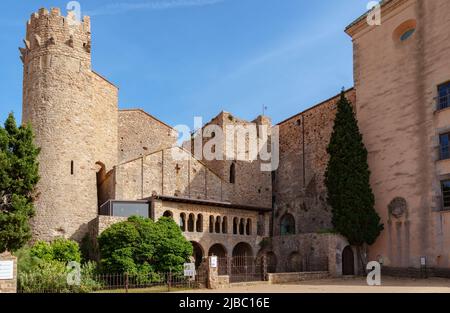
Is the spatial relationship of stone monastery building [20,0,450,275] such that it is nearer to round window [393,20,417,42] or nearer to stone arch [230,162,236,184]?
round window [393,20,417,42]

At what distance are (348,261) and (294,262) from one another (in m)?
3.56

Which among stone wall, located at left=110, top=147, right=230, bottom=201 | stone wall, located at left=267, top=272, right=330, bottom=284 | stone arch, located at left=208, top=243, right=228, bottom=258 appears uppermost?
stone wall, located at left=110, top=147, right=230, bottom=201

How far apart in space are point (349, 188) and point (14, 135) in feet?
60.4

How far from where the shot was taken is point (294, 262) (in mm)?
31844

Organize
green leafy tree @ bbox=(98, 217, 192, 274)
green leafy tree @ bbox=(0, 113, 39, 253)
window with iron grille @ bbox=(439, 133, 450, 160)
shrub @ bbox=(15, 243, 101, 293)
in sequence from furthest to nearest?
1. window with iron grille @ bbox=(439, 133, 450, 160)
2. green leafy tree @ bbox=(98, 217, 192, 274)
3. green leafy tree @ bbox=(0, 113, 39, 253)
4. shrub @ bbox=(15, 243, 101, 293)

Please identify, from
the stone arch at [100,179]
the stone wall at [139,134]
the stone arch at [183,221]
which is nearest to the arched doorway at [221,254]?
the stone arch at [183,221]

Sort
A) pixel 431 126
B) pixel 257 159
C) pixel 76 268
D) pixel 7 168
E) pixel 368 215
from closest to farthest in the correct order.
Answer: pixel 7 168 < pixel 76 268 < pixel 431 126 < pixel 368 215 < pixel 257 159

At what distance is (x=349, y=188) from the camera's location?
2914 centimetres

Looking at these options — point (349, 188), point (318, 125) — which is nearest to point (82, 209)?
point (349, 188)

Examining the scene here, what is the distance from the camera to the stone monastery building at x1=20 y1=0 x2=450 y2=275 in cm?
2711

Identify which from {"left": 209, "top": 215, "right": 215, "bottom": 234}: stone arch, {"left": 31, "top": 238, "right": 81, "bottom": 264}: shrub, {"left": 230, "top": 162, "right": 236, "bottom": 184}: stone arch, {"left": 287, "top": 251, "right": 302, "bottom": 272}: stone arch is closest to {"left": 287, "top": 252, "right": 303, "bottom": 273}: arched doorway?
{"left": 287, "top": 251, "right": 302, "bottom": 272}: stone arch

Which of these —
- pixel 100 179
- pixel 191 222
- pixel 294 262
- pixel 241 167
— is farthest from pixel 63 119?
pixel 294 262

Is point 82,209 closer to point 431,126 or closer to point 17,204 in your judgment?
point 17,204

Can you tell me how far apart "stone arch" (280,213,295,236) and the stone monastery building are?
119 inches
